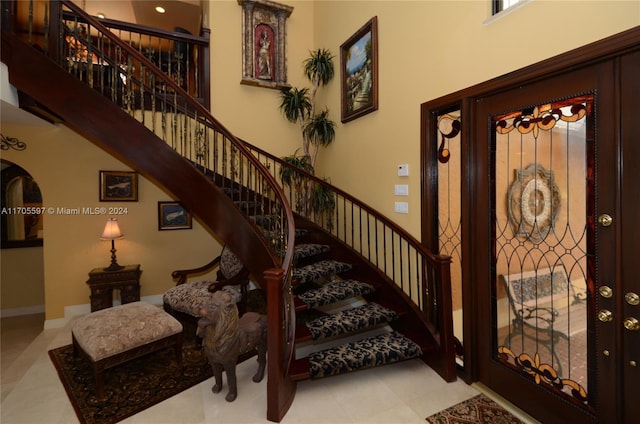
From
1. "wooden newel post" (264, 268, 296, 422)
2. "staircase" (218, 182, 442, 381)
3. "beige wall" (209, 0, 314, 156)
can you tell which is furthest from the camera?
"beige wall" (209, 0, 314, 156)

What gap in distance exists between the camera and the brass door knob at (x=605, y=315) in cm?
178

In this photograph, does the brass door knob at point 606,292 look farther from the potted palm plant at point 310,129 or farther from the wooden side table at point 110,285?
the wooden side table at point 110,285

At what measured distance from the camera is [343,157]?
4.36 m

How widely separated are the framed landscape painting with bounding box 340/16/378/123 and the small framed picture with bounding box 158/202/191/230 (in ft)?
8.56

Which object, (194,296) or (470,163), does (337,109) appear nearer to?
(470,163)

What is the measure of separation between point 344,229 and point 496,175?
2.09 m

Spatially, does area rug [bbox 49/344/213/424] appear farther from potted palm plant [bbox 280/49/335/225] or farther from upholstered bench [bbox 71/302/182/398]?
potted palm plant [bbox 280/49/335/225]

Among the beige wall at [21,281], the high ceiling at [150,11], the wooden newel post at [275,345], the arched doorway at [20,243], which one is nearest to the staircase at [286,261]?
the wooden newel post at [275,345]

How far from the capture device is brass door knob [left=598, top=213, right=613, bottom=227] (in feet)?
5.81

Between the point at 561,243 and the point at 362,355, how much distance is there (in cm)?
162

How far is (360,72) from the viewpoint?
394 cm

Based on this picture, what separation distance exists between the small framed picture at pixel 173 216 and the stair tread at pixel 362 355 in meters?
2.88

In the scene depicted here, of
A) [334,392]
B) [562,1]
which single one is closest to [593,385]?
[334,392]

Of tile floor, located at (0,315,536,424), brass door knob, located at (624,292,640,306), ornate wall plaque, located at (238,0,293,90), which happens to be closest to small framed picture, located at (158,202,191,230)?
tile floor, located at (0,315,536,424)
